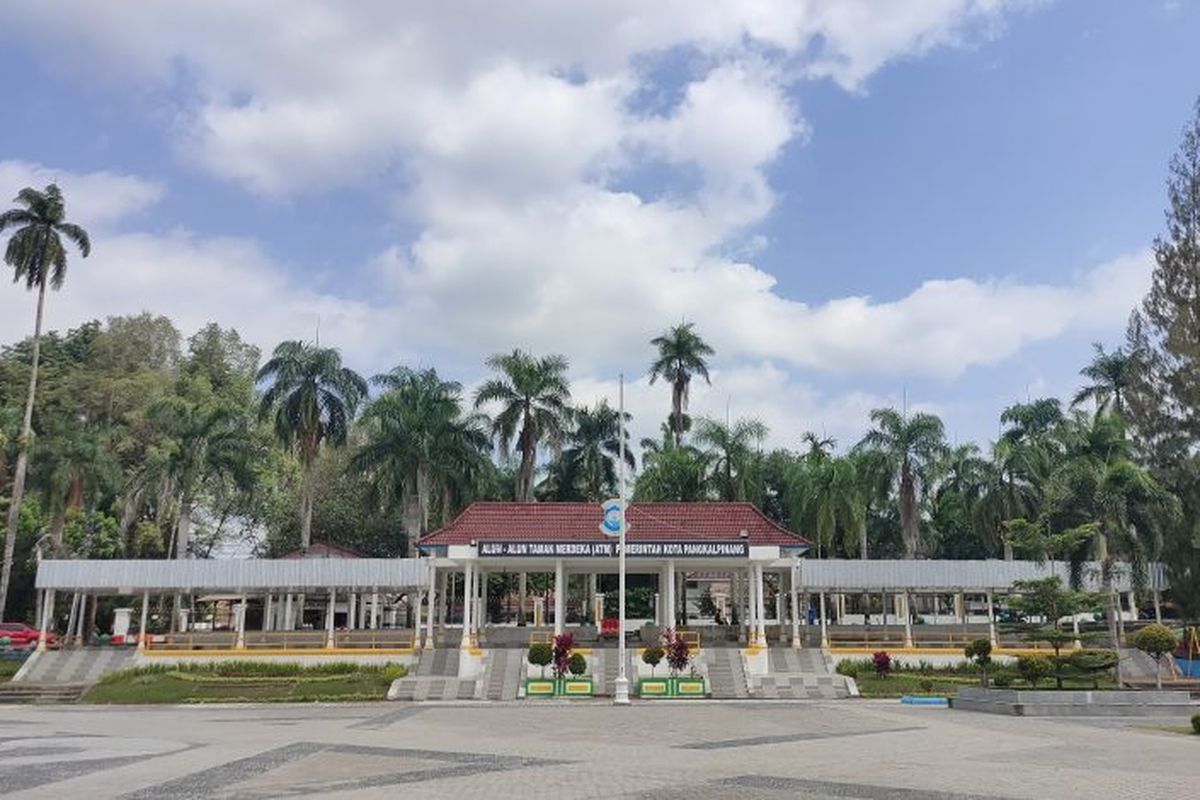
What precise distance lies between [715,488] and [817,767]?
38.8m

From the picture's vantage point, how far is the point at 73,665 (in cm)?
3812

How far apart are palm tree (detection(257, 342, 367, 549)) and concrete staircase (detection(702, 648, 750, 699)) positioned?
25163 mm

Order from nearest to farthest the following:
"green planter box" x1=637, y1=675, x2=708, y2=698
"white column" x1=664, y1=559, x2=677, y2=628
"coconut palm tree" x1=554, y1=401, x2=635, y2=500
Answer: "green planter box" x1=637, y1=675, x2=708, y2=698 < "white column" x1=664, y1=559, x2=677, y2=628 < "coconut palm tree" x1=554, y1=401, x2=635, y2=500

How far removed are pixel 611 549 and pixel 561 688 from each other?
232 inches

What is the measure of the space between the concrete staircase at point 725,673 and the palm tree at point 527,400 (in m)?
17.8

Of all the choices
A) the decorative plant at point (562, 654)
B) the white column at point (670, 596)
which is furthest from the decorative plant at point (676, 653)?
the white column at point (670, 596)

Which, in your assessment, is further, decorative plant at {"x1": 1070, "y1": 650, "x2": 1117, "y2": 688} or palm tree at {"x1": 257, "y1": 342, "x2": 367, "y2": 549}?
palm tree at {"x1": 257, "y1": 342, "x2": 367, "y2": 549}

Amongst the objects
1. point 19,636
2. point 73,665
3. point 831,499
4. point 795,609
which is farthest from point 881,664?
point 19,636

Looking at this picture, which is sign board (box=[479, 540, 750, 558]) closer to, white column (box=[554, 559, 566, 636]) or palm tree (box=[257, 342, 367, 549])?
white column (box=[554, 559, 566, 636])

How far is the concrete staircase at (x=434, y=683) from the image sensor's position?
32656 millimetres

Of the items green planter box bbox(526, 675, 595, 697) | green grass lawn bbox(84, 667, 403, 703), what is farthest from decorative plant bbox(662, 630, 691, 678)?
green grass lawn bbox(84, 667, 403, 703)

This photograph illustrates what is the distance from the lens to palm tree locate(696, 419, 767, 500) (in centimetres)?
A: 5256

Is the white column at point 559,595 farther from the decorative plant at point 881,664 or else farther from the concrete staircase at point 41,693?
the concrete staircase at point 41,693

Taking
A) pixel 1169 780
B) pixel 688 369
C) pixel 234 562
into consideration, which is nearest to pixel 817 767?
pixel 1169 780
